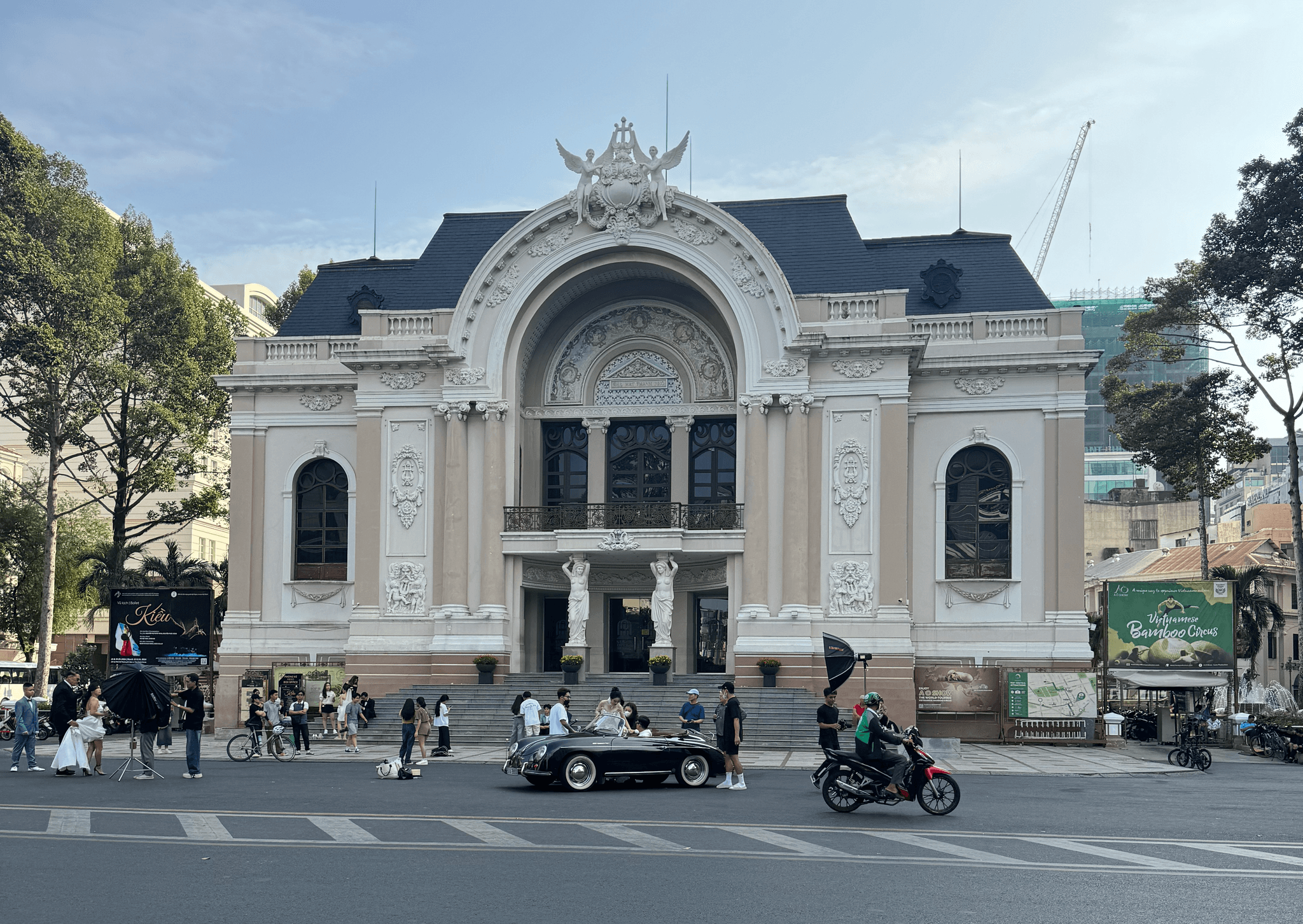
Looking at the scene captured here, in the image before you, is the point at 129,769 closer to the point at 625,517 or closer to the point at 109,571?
the point at 625,517

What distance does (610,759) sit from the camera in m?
22.6

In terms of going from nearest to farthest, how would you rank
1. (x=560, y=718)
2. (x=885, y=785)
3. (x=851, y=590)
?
(x=885, y=785)
(x=560, y=718)
(x=851, y=590)

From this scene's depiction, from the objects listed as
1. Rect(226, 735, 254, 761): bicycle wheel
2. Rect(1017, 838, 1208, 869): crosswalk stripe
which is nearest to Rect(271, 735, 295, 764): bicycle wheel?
Rect(226, 735, 254, 761): bicycle wheel

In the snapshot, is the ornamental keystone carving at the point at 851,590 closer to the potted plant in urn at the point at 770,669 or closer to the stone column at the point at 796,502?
the stone column at the point at 796,502

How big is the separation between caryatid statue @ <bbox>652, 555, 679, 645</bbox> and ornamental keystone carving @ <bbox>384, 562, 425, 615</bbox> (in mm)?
6812

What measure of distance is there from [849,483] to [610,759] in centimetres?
1762

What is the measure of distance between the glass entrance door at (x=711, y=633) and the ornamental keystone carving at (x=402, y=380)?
10.8m

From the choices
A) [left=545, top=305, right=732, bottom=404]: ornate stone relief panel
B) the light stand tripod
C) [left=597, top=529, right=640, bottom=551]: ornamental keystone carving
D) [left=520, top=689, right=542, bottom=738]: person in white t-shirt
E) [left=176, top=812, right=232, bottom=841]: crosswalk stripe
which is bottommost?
the light stand tripod

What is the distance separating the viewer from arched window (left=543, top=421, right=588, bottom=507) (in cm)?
4288

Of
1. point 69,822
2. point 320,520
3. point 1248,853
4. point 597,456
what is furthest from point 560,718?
point 320,520

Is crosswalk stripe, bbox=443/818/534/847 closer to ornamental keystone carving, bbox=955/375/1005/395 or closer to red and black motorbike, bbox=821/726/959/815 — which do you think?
red and black motorbike, bbox=821/726/959/815

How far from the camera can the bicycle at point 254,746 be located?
97.8 feet

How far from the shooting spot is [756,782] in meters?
24.2

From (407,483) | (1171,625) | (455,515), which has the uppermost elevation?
(407,483)
